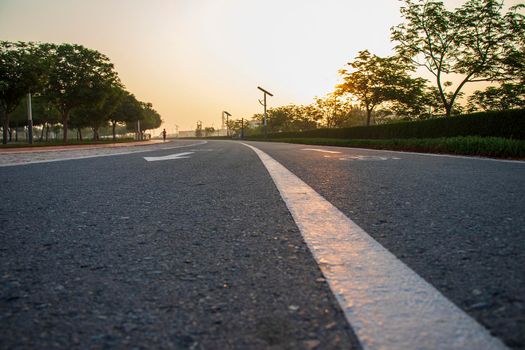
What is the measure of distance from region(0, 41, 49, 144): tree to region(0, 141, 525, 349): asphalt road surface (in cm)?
2678

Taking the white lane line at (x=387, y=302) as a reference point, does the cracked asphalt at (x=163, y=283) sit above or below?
below

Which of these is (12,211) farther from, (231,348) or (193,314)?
(231,348)

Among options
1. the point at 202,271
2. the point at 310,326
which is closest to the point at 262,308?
the point at 310,326

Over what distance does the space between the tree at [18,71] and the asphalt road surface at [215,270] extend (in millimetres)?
26783

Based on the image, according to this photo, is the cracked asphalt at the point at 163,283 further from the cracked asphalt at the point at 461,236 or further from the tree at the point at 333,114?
the tree at the point at 333,114

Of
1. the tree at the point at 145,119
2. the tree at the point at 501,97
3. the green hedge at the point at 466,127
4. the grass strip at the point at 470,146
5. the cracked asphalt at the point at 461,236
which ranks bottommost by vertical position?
the cracked asphalt at the point at 461,236

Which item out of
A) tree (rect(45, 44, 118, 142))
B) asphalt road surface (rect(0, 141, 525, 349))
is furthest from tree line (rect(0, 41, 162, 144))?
asphalt road surface (rect(0, 141, 525, 349))

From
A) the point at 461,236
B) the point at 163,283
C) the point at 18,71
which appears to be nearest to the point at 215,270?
the point at 163,283

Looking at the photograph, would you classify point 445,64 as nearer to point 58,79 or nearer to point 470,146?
point 470,146

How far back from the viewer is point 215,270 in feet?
3.75

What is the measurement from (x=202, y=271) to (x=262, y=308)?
0.34 meters

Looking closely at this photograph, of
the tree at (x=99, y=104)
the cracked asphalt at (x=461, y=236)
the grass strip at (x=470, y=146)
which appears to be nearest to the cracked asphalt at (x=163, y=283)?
the cracked asphalt at (x=461, y=236)

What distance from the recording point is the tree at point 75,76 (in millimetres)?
30422

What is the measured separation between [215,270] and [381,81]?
1463 inches
